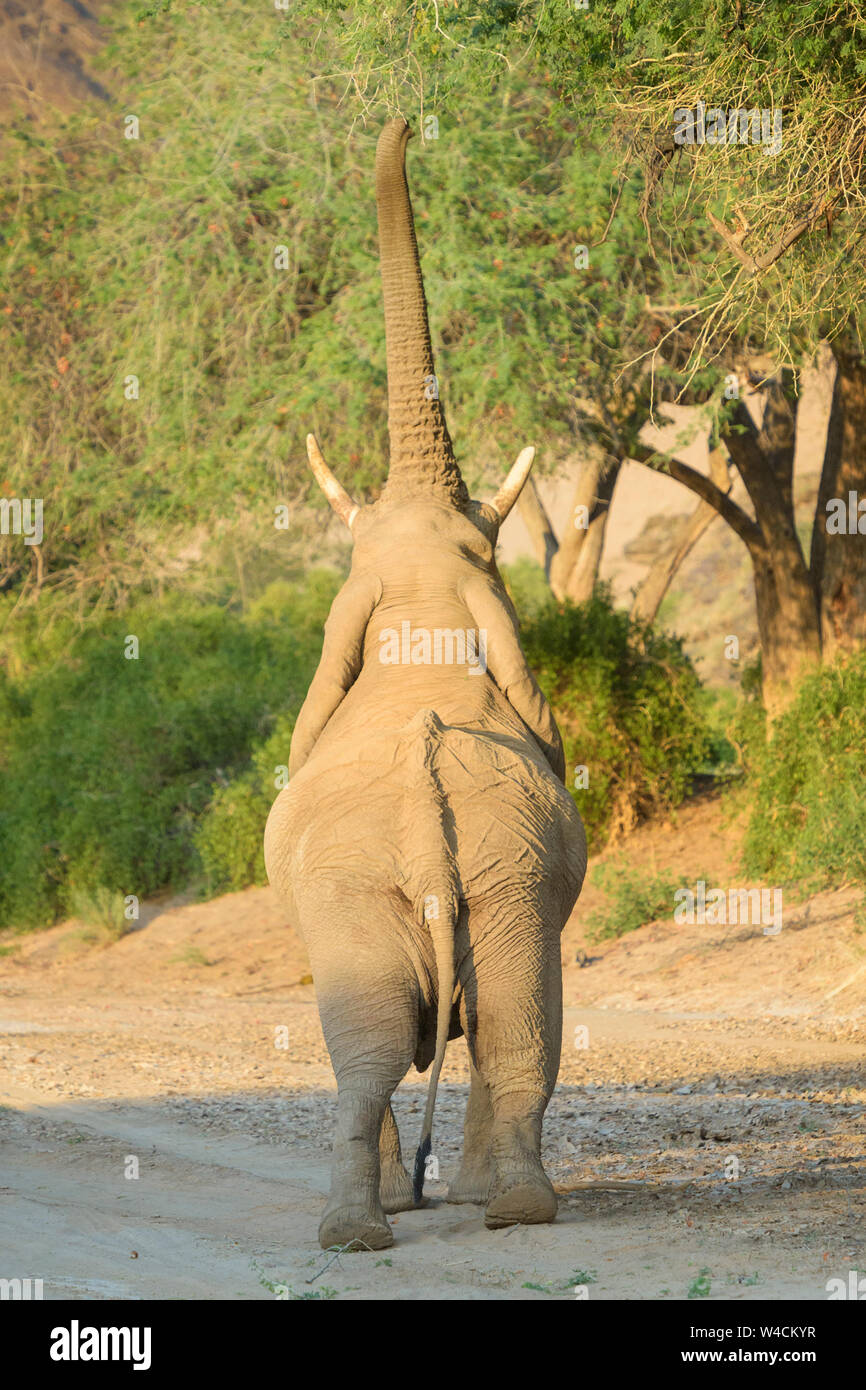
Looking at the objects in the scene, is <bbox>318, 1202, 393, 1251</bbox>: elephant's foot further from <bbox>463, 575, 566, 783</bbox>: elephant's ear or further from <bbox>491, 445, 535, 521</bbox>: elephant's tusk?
<bbox>491, 445, 535, 521</bbox>: elephant's tusk

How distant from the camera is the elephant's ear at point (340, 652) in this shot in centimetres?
642

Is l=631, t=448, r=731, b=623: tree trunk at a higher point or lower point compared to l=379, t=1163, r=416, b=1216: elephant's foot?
higher

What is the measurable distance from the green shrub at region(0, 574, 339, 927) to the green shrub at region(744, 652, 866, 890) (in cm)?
532

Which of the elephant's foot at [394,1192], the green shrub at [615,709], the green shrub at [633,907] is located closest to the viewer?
the elephant's foot at [394,1192]

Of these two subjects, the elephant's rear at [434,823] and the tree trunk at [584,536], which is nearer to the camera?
the elephant's rear at [434,823]

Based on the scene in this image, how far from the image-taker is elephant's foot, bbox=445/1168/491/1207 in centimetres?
617

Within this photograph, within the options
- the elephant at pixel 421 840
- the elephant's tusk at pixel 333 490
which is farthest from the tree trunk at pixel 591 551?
the elephant at pixel 421 840

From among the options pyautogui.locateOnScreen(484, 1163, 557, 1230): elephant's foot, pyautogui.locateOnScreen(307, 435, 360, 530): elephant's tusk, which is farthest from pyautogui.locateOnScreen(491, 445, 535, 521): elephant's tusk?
pyautogui.locateOnScreen(484, 1163, 557, 1230): elephant's foot

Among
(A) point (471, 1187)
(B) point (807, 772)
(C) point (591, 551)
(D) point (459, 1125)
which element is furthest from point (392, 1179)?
(C) point (591, 551)

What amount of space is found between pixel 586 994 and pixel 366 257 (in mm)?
6788

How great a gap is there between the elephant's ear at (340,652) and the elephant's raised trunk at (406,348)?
0.53m

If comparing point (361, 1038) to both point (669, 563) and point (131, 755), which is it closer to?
point (131, 755)

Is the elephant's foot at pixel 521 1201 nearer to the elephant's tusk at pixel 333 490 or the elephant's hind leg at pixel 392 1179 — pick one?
the elephant's hind leg at pixel 392 1179
